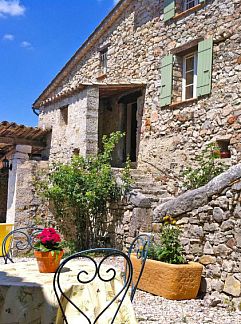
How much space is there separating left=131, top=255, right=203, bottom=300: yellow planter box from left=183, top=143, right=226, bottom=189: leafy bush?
3.05 metres

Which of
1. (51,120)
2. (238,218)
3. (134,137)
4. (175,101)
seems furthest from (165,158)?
(238,218)

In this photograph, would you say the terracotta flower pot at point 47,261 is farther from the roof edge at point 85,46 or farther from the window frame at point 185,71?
the roof edge at point 85,46

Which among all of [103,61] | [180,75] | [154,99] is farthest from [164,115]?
[103,61]

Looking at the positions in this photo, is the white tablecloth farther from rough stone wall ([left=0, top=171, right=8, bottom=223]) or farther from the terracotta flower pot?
rough stone wall ([left=0, top=171, right=8, bottom=223])

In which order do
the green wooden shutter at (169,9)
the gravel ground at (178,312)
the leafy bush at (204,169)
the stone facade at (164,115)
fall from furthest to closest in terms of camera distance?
the green wooden shutter at (169,9) → the leafy bush at (204,169) → the stone facade at (164,115) → the gravel ground at (178,312)

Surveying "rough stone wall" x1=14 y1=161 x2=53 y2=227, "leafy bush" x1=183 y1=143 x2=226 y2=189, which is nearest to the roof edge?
"rough stone wall" x1=14 y1=161 x2=53 y2=227

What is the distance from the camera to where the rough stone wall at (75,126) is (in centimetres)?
1000

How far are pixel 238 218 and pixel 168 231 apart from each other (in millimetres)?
1048

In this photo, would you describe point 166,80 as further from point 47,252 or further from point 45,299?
point 45,299

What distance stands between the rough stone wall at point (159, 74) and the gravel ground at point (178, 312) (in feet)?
13.1

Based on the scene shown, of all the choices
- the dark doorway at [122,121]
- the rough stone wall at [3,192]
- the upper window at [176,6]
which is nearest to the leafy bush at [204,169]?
the dark doorway at [122,121]

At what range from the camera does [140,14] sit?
1112 cm

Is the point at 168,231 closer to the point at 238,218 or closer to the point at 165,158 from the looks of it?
the point at 238,218

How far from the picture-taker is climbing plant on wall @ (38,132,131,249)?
8.41m
